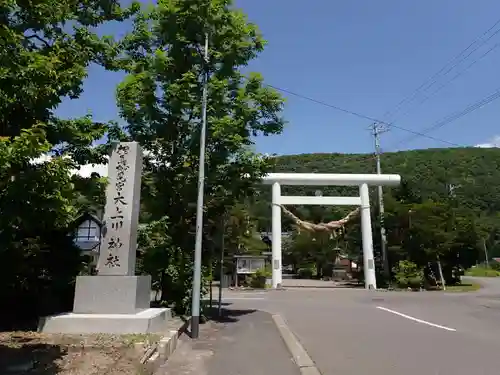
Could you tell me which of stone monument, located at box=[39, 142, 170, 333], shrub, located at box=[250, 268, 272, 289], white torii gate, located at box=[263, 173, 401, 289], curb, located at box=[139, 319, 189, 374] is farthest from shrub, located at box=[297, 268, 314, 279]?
curb, located at box=[139, 319, 189, 374]

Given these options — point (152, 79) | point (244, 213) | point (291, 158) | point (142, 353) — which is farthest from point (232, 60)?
point (291, 158)

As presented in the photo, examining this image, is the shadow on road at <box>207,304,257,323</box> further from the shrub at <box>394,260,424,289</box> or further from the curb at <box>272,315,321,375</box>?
the shrub at <box>394,260,424,289</box>

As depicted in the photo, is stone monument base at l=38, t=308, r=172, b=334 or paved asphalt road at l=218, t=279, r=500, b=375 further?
stone monument base at l=38, t=308, r=172, b=334

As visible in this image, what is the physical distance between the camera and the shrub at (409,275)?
28.4m

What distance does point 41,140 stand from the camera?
191 inches

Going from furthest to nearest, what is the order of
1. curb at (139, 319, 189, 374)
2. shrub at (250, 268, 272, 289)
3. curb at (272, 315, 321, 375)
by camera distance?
1. shrub at (250, 268, 272, 289)
2. curb at (272, 315, 321, 375)
3. curb at (139, 319, 189, 374)

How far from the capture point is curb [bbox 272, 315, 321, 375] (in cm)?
661

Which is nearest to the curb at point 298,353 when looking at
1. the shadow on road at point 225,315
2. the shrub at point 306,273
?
the shadow on road at point 225,315

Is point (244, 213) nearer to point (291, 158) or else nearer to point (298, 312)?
point (298, 312)

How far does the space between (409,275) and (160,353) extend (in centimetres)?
2501

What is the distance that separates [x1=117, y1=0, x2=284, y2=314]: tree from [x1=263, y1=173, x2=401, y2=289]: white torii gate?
633 inches

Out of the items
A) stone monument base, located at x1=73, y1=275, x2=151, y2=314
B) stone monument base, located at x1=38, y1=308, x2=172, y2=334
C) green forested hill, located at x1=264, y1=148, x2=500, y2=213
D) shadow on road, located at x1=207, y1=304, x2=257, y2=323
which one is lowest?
shadow on road, located at x1=207, y1=304, x2=257, y2=323

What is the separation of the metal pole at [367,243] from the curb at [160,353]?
22.5 meters

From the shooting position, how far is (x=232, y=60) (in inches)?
507
